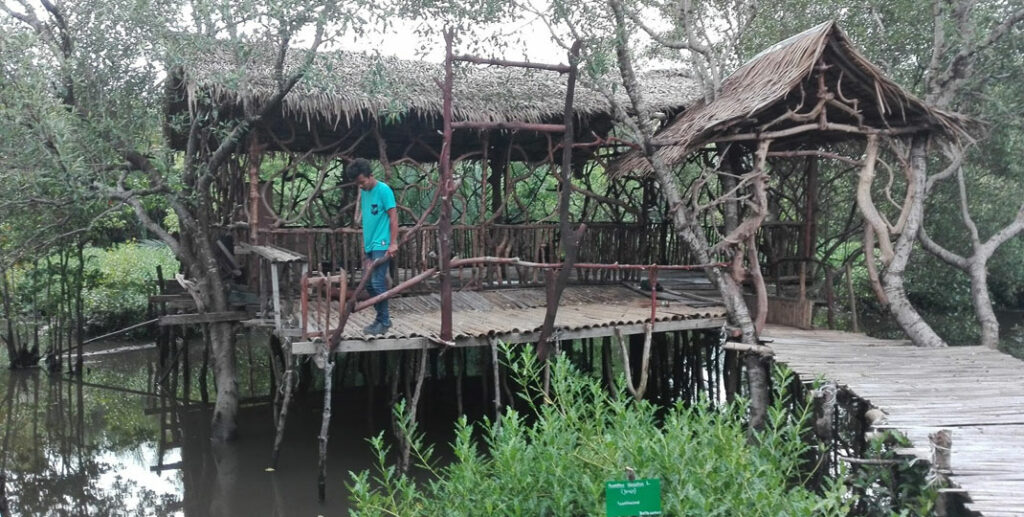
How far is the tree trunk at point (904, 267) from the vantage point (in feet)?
24.5

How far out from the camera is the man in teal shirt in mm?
6586

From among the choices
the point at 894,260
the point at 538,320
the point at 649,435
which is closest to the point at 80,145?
the point at 538,320

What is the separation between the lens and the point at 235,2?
712cm

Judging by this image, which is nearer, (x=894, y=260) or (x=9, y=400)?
(x=894, y=260)

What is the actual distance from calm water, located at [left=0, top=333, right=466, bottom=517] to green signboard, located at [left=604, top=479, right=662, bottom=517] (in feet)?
15.8

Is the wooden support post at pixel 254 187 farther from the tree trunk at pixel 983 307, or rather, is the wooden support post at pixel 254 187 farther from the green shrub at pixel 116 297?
the tree trunk at pixel 983 307

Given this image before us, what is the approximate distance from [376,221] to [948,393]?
4604 millimetres

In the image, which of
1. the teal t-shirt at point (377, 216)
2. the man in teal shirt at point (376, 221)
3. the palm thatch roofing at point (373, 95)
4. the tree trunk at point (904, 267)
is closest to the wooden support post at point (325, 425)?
the man in teal shirt at point (376, 221)

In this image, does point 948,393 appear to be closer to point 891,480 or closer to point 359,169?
point 891,480

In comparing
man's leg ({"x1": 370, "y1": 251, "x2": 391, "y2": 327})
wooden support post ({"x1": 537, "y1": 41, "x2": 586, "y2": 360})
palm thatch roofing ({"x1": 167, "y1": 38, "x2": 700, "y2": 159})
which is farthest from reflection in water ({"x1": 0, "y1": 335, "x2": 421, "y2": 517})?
palm thatch roofing ({"x1": 167, "y1": 38, "x2": 700, "y2": 159})

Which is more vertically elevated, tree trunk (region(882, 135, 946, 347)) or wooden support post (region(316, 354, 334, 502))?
tree trunk (region(882, 135, 946, 347))

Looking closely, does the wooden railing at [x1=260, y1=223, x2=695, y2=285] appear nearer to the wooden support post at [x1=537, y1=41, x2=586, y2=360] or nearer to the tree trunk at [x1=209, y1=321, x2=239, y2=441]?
the tree trunk at [x1=209, y1=321, x2=239, y2=441]

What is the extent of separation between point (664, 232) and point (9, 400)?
32.9 ft

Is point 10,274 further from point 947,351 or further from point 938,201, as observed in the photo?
point 938,201
